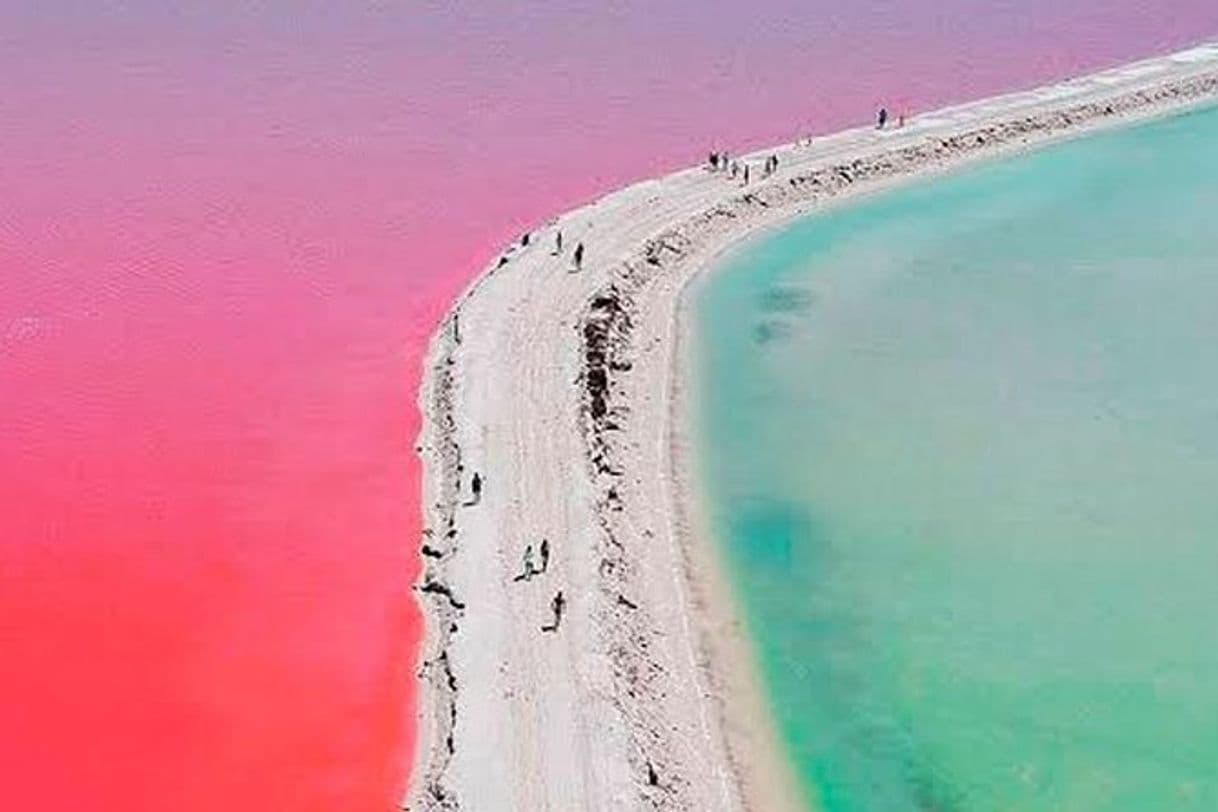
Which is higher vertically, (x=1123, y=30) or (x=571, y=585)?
(x=1123, y=30)

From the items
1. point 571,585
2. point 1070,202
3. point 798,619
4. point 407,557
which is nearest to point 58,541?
point 407,557

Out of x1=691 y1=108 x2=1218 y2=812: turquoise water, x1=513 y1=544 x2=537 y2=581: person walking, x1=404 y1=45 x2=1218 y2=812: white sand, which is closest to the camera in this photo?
x1=404 y1=45 x2=1218 y2=812: white sand

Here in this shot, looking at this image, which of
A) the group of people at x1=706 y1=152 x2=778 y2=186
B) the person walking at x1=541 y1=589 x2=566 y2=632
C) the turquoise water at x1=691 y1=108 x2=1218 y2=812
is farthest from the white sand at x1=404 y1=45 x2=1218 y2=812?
the turquoise water at x1=691 y1=108 x2=1218 y2=812

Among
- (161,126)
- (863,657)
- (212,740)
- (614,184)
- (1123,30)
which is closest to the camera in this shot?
(212,740)

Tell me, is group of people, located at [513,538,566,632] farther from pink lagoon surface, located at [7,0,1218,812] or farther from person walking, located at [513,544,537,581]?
pink lagoon surface, located at [7,0,1218,812]

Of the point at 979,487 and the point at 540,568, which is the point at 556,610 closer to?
the point at 540,568

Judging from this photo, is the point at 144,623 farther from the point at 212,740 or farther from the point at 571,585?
the point at 571,585

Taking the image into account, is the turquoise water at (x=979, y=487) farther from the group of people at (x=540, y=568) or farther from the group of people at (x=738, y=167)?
the group of people at (x=540, y=568)
